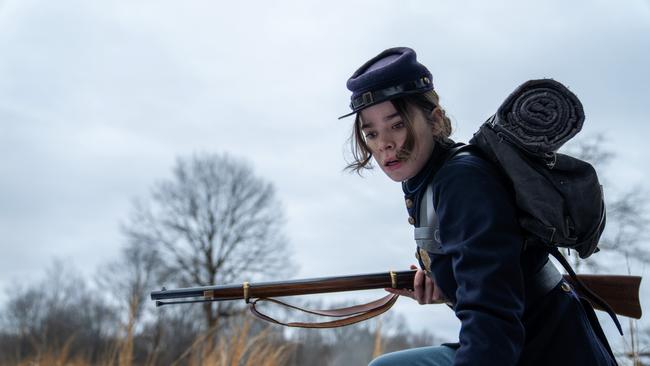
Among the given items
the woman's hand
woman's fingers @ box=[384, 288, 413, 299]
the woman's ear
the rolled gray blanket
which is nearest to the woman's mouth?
the woman's ear

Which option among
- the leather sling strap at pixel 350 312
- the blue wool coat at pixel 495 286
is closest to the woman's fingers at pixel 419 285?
the leather sling strap at pixel 350 312

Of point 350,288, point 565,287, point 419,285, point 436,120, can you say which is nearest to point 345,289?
point 350,288

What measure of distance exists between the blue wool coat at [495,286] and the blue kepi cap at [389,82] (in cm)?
38

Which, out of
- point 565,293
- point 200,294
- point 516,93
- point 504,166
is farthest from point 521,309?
point 200,294

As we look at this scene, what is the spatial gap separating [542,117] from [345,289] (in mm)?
1317

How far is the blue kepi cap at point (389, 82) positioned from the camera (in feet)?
7.53

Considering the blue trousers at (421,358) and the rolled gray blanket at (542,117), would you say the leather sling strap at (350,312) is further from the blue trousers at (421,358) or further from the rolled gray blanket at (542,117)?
the rolled gray blanket at (542,117)

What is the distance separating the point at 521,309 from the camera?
182 cm

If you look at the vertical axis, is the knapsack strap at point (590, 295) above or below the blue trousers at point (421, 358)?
above

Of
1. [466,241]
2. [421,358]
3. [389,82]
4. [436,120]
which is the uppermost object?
[389,82]

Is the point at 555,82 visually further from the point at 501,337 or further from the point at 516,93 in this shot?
the point at 501,337

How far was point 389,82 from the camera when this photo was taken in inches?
90.6

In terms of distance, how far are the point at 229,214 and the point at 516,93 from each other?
37.9 m

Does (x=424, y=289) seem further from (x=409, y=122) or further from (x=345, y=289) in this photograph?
(x=409, y=122)
